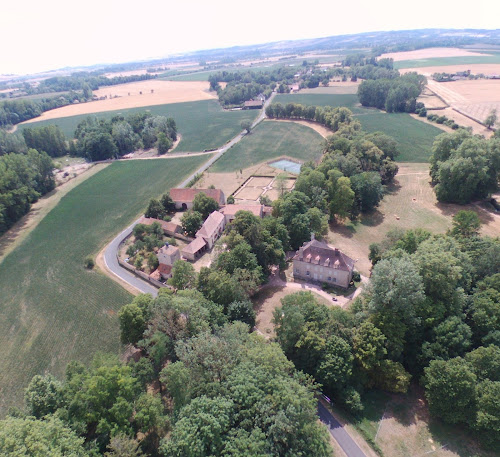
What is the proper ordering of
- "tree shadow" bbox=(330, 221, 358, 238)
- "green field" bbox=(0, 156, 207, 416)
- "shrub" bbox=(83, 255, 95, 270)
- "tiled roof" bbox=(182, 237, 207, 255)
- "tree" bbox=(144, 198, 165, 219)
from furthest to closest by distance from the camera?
"tree" bbox=(144, 198, 165, 219) → "tree shadow" bbox=(330, 221, 358, 238) → "tiled roof" bbox=(182, 237, 207, 255) → "shrub" bbox=(83, 255, 95, 270) → "green field" bbox=(0, 156, 207, 416)

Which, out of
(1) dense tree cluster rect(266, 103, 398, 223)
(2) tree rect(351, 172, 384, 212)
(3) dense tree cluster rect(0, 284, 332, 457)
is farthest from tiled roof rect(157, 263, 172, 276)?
(2) tree rect(351, 172, 384, 212)

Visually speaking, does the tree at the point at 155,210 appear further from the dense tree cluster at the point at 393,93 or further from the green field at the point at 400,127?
the dense tree cluster at the point at 393,93

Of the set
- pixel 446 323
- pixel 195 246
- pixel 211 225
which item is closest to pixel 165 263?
pixel 195 246

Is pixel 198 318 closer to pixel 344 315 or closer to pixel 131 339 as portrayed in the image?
pixel 131 339

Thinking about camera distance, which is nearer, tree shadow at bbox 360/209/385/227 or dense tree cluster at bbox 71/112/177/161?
tree shadow at bbox 360/209/385/227

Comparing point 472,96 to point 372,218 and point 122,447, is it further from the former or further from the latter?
point 122,447

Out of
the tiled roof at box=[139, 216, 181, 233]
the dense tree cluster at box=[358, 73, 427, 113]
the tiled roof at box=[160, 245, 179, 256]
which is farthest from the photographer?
the dense tree cluster at box=[358, 73, 427, 113]

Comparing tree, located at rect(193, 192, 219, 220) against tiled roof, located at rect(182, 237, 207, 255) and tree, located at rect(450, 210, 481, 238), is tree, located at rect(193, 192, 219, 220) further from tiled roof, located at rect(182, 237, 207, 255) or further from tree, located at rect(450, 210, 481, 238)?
tree, located at rect(450, 210, 481, 238)

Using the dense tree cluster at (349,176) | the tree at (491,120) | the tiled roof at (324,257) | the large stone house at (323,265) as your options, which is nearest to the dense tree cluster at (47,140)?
the dense tree cluster at (349,176)
